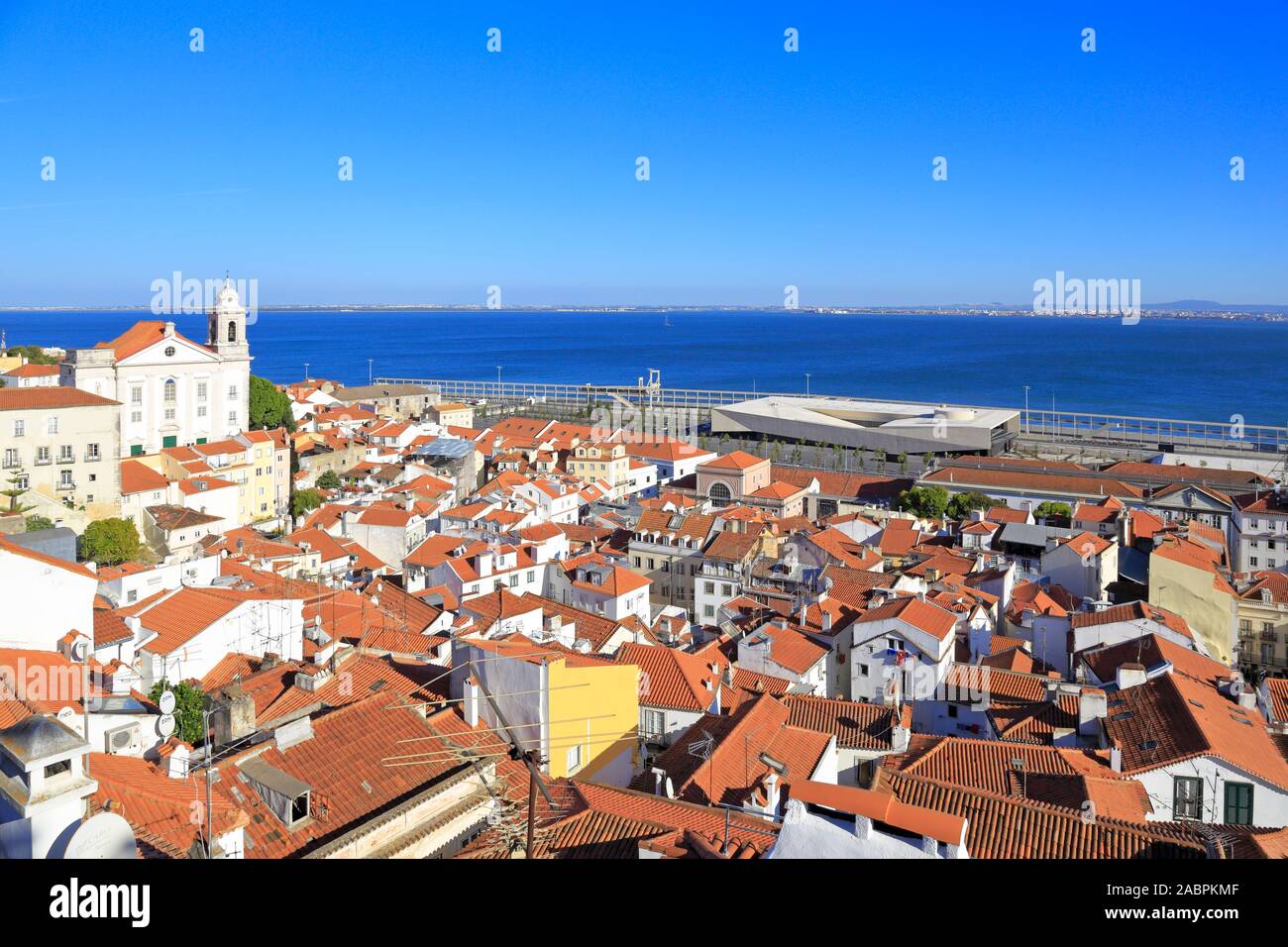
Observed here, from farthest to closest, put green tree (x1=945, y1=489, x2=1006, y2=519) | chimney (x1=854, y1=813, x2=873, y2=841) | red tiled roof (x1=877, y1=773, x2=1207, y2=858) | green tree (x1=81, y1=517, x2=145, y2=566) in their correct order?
green tree (x1=945, y1=489, x2=1006, y2=519) < green tree (x1=81, y1=517, x2=145, y2=566) < red tiled roof (x1=877, y1=773, x2=1207, y2=858) < chimney (x1=854, y1=813, x2=873, y2=841)

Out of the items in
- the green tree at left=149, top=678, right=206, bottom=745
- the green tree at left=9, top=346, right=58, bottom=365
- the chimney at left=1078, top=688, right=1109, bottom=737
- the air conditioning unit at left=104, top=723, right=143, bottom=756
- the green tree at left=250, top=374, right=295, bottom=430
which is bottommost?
the chimney at left=1078, top=688, right=1109, bottom=737

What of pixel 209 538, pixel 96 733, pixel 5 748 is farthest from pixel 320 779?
pixel 209 538

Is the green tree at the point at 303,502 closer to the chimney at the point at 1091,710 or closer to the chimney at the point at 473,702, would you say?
the chimney at the point at 473,702

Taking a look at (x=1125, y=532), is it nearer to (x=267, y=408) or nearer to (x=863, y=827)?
(x=863, y=827)

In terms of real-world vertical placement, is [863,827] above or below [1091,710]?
above

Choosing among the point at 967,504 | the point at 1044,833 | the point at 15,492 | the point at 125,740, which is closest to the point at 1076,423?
the point at 967,504

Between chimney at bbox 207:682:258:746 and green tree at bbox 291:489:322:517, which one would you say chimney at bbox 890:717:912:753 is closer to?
chimney at bbox 207:682:258:746

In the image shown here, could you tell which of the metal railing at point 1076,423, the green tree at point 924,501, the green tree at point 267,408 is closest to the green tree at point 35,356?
the green tree at point 267,408

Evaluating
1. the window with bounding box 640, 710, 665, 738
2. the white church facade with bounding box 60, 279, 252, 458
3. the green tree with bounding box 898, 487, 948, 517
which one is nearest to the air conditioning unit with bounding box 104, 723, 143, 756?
the window with bounding box 640, 710, 665, 738
